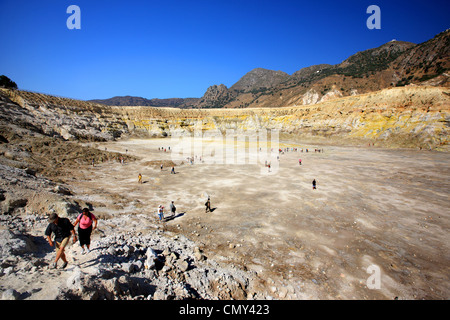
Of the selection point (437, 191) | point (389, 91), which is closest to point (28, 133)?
point (437, 191)

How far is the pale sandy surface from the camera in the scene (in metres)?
7.17

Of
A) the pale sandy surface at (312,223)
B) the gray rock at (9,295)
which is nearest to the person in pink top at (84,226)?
the gray rock at (9,295)

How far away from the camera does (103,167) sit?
25.5 meters

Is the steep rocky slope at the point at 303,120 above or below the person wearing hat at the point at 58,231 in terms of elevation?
above

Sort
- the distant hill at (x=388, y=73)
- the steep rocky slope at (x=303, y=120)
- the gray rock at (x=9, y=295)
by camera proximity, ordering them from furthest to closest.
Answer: the distant hill at (x=388, y=73)
the steep rocky slope at (x=303, y=120)
the gray rock at (x=9, y=295)

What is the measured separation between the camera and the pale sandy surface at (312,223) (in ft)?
23.5

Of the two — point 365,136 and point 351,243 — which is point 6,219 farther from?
point 365,136

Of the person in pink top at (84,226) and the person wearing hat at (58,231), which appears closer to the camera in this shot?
the person wearing hat at (58,231)

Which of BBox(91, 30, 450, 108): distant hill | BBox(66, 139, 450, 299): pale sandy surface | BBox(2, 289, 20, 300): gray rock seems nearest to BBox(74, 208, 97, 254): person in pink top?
BBox(2, 289, 20, 300): gray rock

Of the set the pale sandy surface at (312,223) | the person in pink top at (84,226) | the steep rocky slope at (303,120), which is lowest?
the pale sandy surface at (312,223)

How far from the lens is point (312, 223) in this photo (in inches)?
452

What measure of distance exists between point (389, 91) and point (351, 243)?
68.5m

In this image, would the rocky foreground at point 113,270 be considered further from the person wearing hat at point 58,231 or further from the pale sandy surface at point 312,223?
the pale sandy surface at point 312,223

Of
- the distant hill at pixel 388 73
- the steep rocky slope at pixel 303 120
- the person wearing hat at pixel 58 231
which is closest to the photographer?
the person wearing hat at pixel 58 231
